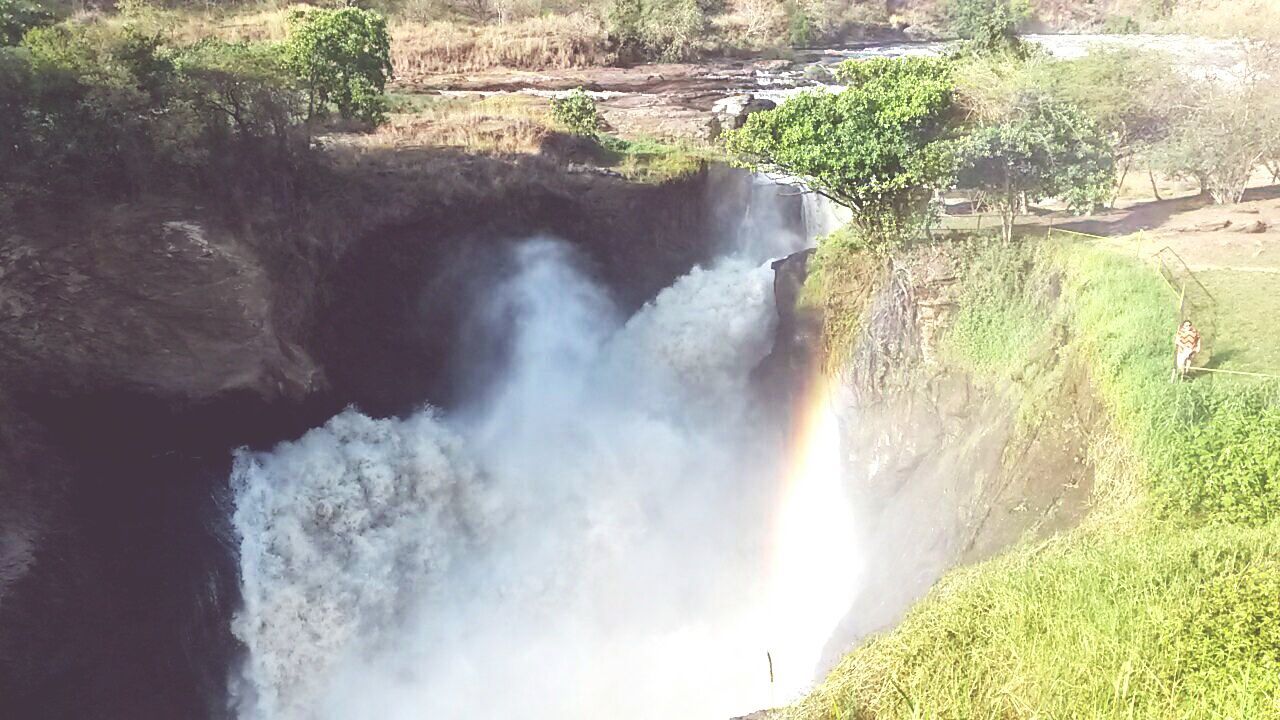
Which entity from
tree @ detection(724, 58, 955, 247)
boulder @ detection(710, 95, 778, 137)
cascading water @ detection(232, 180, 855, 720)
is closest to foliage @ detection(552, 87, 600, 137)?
boulder @ detection(710, 95, 778, 137)

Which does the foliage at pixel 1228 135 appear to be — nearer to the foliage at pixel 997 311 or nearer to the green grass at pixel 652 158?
the foliage at pixel 997 311

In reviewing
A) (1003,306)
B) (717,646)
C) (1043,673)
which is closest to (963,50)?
(1003,306)

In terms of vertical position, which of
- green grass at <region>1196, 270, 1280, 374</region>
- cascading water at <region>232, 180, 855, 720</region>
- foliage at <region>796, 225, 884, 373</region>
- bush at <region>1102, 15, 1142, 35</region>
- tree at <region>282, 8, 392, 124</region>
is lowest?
cascading water at <region>232, 180, 855, 720</region>

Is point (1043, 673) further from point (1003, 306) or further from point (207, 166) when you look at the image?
point (207, 166)

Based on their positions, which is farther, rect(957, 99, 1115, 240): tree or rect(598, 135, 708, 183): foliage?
rect(598, 135, 708, 183): foliage

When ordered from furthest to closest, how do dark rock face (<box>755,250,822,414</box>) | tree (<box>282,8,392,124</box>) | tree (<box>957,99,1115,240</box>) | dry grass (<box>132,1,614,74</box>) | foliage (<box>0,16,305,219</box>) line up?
dry grass (<box>132,1,614,74</box>)
tree (<box>282,8,392,124</box>)
dark rock face (<box>755,250,822,414</box>)
tree (<box>957,99,1115,240</box>)
foliage (<box>0,16,305,219</box>)

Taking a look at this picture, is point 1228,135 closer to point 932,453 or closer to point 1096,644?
point 932,453

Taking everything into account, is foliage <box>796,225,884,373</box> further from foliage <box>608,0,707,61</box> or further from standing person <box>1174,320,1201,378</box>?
foliage <box>608,0,707,61</box>

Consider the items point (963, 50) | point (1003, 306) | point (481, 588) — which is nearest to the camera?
point (1003, 306)
